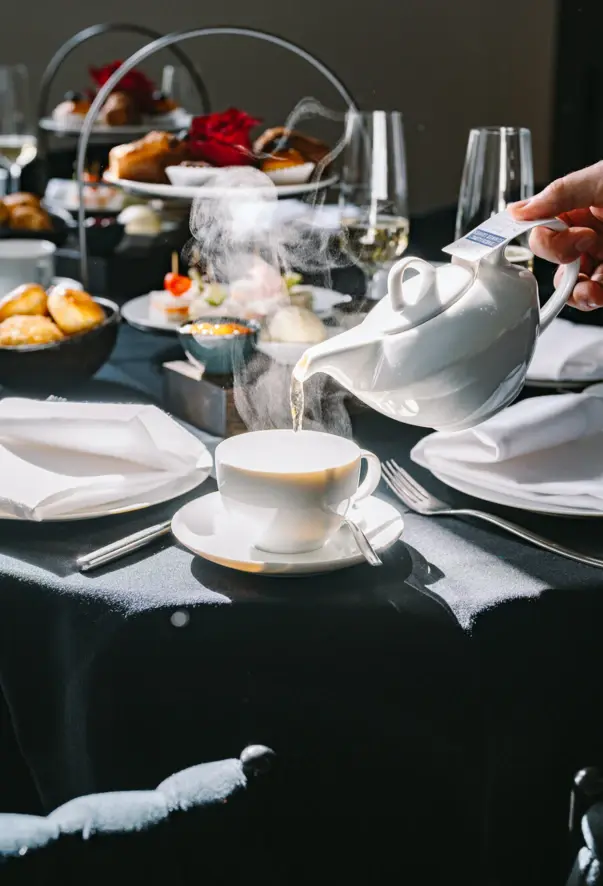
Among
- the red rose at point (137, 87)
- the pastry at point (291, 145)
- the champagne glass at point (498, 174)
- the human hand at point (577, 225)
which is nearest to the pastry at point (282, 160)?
the pastry at point (291, 145)

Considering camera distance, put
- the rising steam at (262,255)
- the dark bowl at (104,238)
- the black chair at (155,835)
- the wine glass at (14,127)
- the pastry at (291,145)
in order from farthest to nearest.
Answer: the wine glass at (14,127) → the dark bowl at (104,238) → the pastry at (291,145) → the rising steam at (262,255) → the black chair at (155,835)

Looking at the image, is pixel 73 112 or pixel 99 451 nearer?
pixel 99 451

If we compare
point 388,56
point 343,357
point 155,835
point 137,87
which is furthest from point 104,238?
point 388,56

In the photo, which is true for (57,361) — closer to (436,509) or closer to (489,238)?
(436,509)

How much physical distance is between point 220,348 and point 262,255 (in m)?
0.12

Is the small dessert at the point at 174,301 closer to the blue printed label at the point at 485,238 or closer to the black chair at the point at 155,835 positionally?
the blue printed label at the point at 485,238

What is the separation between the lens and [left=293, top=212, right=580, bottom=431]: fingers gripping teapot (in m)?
0.76

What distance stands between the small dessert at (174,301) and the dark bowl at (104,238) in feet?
1.57

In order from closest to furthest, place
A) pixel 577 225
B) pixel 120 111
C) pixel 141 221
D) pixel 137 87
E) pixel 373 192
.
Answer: pixel 577 225 → pixel 373 192 → pixel 141 221 → pixel 120 111 → pixel 137 87

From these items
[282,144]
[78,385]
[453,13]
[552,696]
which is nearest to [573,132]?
[453,13]

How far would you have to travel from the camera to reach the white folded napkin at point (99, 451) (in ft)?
3.19

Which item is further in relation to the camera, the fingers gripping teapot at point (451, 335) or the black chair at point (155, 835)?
the fingers gripping teapot at point (451, 335)

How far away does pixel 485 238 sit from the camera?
2.53 feet

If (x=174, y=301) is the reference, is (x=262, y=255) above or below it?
above
